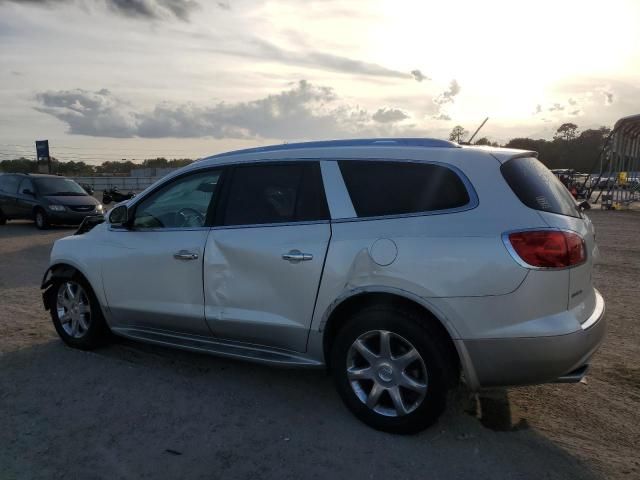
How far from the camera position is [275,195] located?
12.8 ft

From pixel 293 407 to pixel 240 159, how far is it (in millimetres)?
1877

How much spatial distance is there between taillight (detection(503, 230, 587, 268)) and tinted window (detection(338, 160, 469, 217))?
391mm

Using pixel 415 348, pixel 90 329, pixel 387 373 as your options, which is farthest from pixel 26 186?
pixel 415 348

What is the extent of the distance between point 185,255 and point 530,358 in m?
2.52

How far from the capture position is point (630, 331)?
5.36 meters

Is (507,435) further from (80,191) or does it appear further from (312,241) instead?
(80,191)

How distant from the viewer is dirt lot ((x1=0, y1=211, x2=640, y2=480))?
3.06m

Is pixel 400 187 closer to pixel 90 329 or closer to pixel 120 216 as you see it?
pixel 120 216

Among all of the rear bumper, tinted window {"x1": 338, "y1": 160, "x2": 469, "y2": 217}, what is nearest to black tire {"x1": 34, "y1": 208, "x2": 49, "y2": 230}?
tinted window {"x1": 338, "y1": 160, "x2": 469, "y2": 217}

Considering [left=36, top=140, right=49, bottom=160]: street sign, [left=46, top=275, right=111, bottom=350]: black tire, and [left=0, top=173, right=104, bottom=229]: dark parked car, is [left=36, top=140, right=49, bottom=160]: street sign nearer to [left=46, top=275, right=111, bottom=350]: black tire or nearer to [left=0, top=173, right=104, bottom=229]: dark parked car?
[left=0, top=173, right=104, bottom=229]: dark parked car

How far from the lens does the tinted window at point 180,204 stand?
4262mm

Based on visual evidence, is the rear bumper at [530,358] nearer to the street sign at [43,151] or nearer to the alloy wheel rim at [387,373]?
the alloy wheel rim at [387,373]

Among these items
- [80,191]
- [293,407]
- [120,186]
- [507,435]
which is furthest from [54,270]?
[120,186]

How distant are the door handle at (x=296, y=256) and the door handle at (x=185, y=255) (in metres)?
0.82
